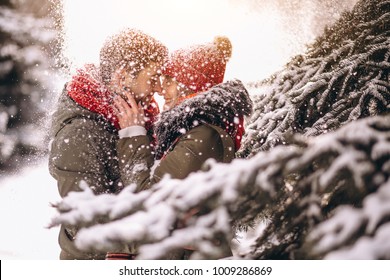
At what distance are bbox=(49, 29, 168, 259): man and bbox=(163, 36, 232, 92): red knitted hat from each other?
10cm

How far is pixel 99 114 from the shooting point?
1.89m

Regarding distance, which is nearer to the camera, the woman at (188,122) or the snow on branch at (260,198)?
the snow on branch at (260,198)

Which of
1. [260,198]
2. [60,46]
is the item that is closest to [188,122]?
[260,198]

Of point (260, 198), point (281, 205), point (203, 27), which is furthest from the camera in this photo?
point (203, 27)

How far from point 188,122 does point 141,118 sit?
0.25 meters

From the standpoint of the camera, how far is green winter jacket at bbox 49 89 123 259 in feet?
5.99

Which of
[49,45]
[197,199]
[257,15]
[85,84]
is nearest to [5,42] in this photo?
[49,45]

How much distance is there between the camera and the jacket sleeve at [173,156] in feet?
5.48

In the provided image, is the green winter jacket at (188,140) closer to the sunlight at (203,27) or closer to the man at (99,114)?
the man at (99,114)

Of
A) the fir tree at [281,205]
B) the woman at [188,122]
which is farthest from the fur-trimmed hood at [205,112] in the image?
the fir tree at [281,205]

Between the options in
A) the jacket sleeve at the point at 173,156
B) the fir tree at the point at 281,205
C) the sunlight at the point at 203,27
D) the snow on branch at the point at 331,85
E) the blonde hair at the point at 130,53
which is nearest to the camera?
the fir tree at the point at 281,205

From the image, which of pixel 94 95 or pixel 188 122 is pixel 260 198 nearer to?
pixel 188 122

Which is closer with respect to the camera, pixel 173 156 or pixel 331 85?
pixel 173 156

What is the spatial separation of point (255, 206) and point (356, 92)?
986 mm
